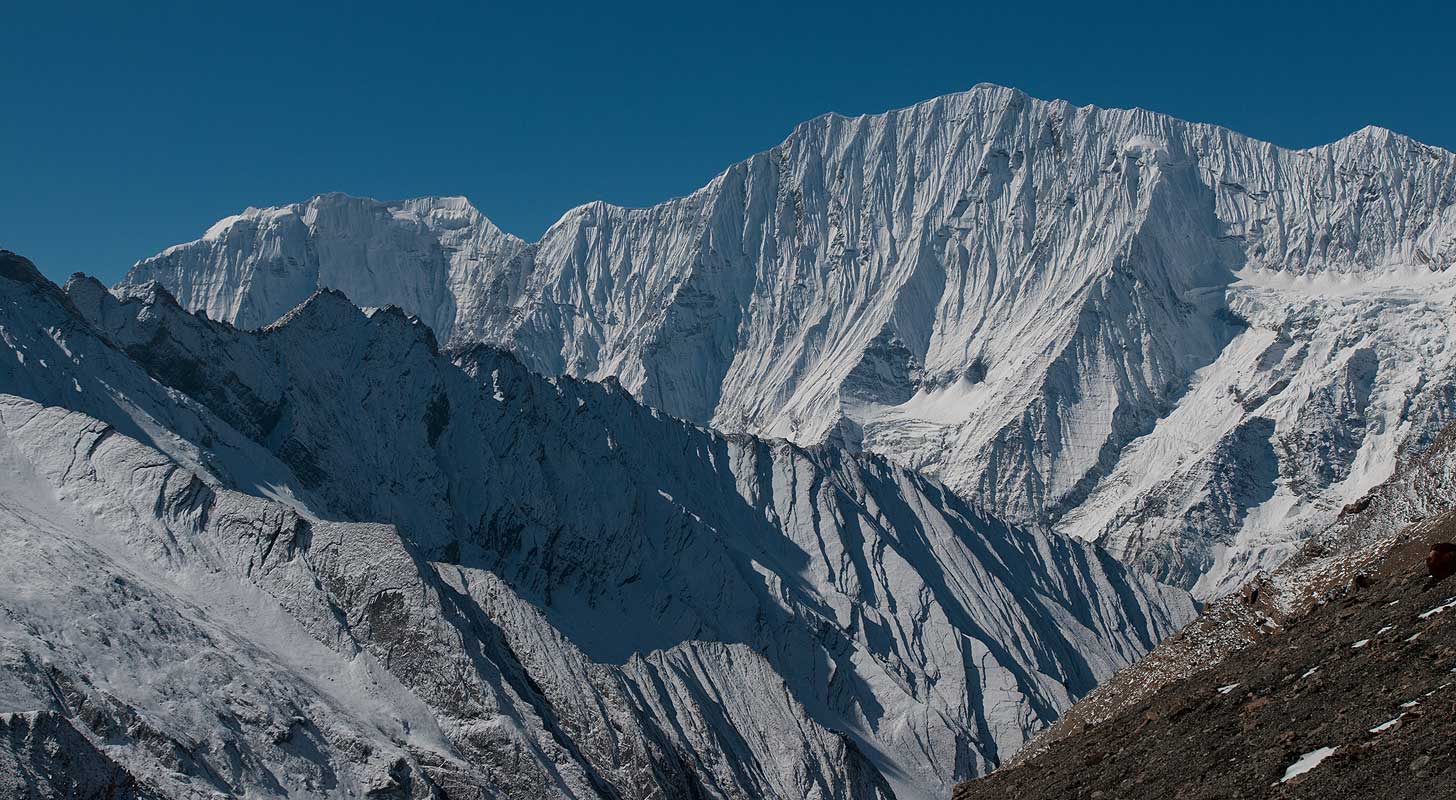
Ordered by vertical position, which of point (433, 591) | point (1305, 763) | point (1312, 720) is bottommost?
point (1305, 763)

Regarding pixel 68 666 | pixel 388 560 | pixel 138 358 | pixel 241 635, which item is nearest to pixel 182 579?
pixel 241 635

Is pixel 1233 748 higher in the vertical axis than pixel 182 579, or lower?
lower

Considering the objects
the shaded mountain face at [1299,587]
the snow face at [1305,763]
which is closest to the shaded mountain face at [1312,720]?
the snow face at [1305,763]

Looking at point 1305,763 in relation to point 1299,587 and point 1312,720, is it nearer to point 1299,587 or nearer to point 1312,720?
point 1312,720

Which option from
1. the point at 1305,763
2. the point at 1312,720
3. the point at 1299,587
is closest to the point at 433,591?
the point at 1299,587

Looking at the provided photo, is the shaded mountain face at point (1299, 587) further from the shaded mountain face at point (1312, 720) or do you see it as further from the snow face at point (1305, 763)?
the snow face at point (1305, 763)

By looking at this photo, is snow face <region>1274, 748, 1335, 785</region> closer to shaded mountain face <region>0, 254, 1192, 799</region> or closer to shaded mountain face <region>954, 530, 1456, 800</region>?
shaded mountain face <region>954, 530, 1456, 800</region>

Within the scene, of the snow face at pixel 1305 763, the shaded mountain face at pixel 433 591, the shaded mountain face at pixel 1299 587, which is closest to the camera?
the snow face at pixel 1305 763

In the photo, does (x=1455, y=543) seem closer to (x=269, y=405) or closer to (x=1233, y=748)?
(x=1233, y=748)
